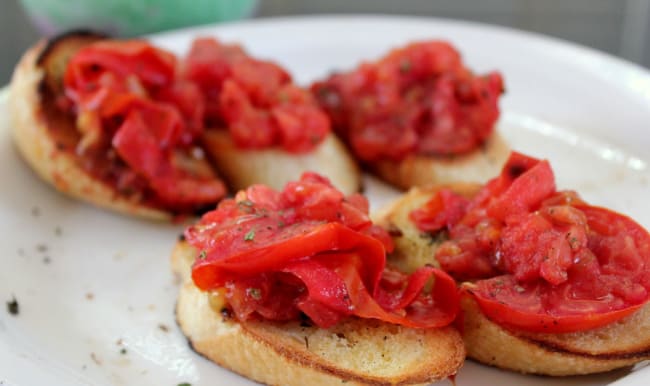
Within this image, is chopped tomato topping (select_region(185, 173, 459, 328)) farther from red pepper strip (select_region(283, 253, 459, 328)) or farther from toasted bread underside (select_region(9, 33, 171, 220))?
toasted bread underside (select_region(9, 33, 171, 220))

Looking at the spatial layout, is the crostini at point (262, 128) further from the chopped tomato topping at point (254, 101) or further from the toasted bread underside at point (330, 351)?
the toasted bread underside at point (330, 351)

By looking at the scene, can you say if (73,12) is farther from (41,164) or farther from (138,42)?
(41,164)

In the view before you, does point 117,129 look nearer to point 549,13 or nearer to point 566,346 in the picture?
point 566,346

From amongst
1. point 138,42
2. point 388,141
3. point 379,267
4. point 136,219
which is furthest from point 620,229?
point 138,42

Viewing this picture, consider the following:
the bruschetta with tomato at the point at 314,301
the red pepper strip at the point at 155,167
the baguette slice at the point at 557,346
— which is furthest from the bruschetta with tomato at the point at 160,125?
the baguette slice at the point at 557,346

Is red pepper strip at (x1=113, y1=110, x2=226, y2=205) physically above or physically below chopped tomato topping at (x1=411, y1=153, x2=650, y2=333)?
below

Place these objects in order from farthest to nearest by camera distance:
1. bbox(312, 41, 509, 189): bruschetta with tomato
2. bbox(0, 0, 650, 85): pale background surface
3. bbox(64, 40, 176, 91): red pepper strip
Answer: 1. bbox(0, 0, 650, 85): pale background surface
2. bbox(312, 41, 509, 189): bruschetta with tomato
3. bbox(64, 40, 176, 91): red pepper strip

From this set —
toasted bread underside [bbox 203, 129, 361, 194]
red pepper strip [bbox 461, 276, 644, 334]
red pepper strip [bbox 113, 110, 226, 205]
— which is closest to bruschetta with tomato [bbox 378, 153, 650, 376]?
red pepper strip [bbox 461, 276, 644, 334]

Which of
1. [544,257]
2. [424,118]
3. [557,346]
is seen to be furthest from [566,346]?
[424,118]
